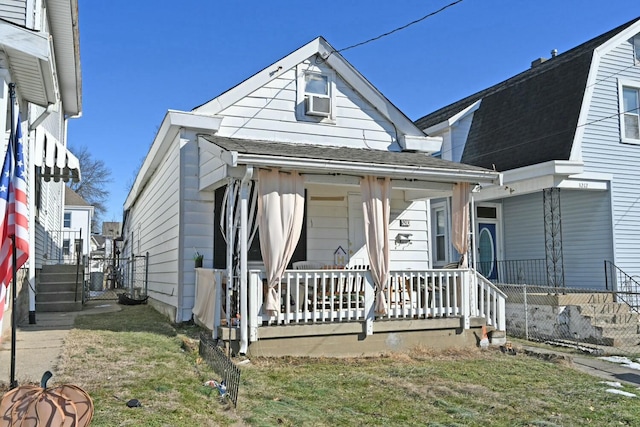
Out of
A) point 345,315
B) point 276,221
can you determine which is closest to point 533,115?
point 345,315

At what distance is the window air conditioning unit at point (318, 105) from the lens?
35.6ft

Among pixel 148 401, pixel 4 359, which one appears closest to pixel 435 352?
pixel 148 401

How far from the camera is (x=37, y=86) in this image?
7926mm

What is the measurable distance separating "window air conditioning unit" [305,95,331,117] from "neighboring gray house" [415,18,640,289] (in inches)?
215

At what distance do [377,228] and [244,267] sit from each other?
7.23ft

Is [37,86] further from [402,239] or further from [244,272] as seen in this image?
[402,239]

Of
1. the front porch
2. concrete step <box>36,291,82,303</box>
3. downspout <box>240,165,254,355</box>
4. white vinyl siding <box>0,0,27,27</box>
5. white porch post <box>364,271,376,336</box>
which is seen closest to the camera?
downspout <box>240,165,254,355</box>

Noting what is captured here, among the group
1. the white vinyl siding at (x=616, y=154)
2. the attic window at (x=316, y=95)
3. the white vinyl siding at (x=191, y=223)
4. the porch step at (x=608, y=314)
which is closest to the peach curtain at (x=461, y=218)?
the attic window at (x=316, y=95)

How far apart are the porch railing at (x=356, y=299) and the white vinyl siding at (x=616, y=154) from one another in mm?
5938

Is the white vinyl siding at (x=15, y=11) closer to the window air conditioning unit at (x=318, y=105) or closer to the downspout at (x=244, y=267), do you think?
the downspout at (x=244, y=267)

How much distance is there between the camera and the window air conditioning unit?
427 inches

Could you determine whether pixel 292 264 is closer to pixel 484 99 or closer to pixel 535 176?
pixel 535 176

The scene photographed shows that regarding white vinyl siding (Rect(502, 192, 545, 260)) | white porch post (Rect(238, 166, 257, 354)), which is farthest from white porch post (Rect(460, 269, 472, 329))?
white vinyl siding (Rect(502, 192, 545, 260))

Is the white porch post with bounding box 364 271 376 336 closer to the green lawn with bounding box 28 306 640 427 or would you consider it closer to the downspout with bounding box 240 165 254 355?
the green lawn with bounding box 28 306 640 427
